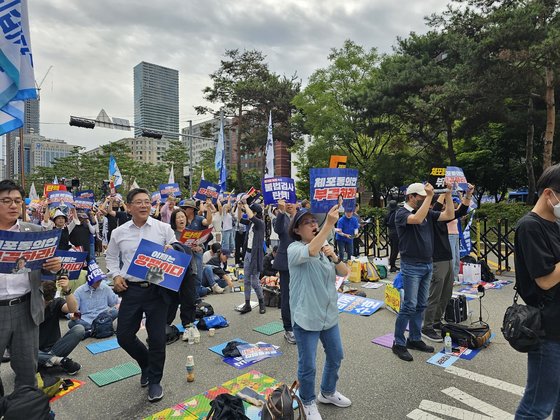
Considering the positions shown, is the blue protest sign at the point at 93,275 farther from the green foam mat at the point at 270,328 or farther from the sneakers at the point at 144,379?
the green foam mat at the point at 270,328

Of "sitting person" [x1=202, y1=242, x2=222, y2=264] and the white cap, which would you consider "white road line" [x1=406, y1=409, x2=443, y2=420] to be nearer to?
the white cap

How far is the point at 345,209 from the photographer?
4.71 m

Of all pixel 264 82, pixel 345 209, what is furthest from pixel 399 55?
pixel 345 209

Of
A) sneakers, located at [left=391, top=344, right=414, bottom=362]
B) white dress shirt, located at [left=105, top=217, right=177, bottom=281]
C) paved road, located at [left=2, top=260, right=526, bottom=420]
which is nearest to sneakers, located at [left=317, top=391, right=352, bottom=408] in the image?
paved road, located at [left=2, top=260, right=526, bottom=420]

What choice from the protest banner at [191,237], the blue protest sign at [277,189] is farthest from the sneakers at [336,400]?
the blue protest sign at [277,189]

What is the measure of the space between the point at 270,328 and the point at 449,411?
303cm

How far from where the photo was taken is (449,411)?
11.7 ft

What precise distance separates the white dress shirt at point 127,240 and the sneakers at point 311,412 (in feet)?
6.69

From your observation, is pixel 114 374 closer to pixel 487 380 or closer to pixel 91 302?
pixel 91 302

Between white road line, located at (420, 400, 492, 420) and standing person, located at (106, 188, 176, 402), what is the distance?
2666 mm

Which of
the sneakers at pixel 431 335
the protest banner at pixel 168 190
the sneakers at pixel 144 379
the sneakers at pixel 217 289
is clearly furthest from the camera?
the protest banner at pixel 168 190

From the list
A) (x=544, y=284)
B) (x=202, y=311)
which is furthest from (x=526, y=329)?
(x=202, y=311)

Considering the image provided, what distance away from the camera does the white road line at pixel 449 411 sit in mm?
3457

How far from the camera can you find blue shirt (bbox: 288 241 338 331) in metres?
3.22
